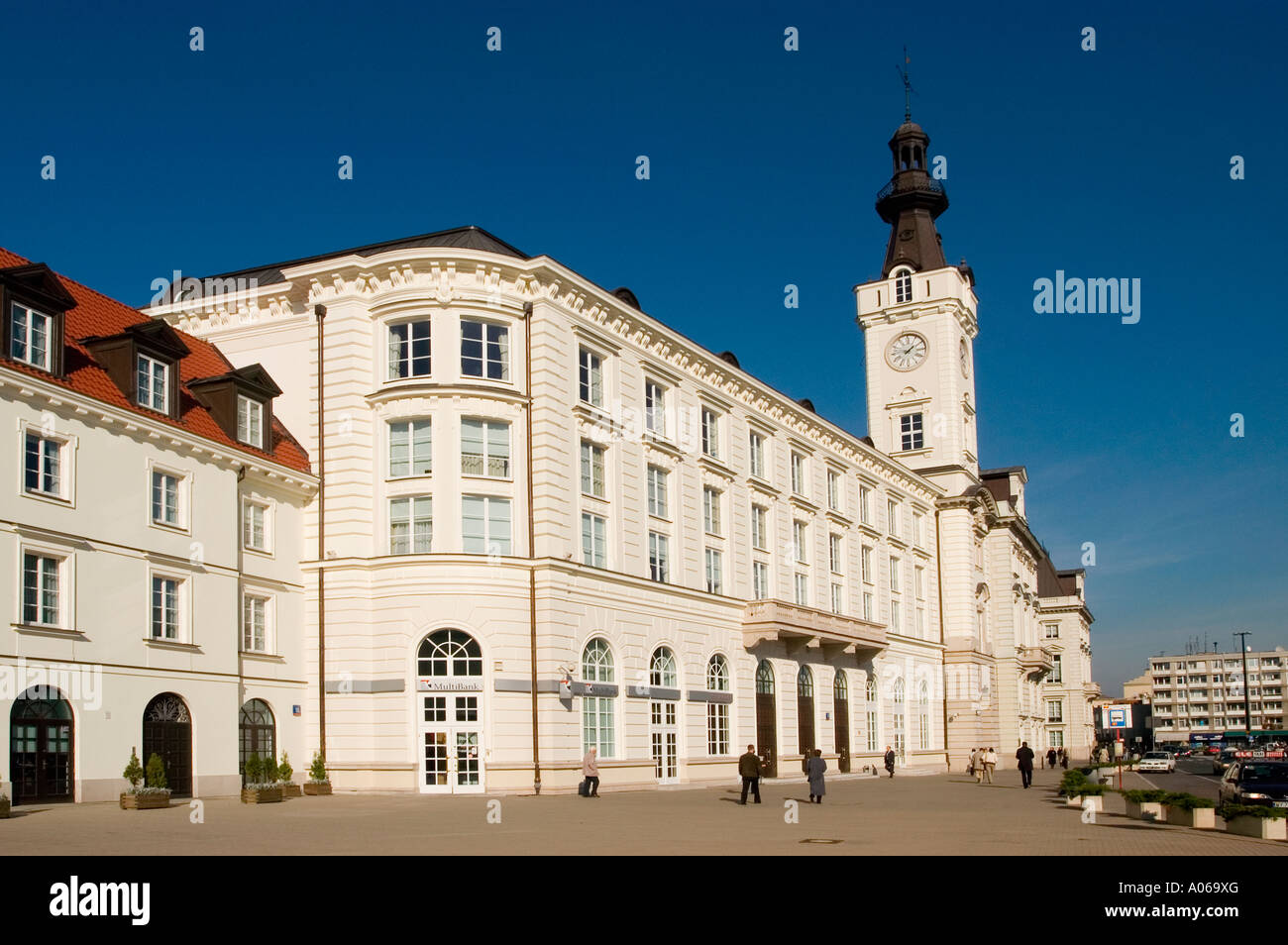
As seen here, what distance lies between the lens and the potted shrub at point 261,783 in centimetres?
3168

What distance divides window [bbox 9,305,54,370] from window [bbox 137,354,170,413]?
3.03 metres

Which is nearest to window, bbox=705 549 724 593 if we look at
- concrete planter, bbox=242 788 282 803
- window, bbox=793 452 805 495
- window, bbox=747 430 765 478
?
window, bbox=747 430 765 478

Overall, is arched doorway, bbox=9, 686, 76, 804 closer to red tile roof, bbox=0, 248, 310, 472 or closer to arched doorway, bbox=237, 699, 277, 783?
arched doorway, bbox=237, 699, 277, 783

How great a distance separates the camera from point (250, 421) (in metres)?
37.6

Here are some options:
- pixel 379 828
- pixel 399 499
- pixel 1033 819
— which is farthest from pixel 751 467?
pixel 379 828

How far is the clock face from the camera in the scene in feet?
257

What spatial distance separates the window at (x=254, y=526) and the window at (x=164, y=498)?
3142mm

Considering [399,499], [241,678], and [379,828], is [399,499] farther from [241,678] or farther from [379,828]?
[379,828]

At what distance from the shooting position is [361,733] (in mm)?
37156

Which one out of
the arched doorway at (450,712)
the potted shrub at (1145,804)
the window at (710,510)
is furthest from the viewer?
the window at (710,510)

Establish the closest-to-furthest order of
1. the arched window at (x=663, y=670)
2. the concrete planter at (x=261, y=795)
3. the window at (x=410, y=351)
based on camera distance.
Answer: the concrete planter at (x=261, y=795) < the window at (x=410, y=351) < the arched window at (x=663, y=670)

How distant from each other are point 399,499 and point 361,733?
6.60 m

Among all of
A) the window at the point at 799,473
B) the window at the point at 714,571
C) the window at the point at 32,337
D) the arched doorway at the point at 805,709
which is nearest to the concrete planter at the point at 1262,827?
the window at the point at 32,337

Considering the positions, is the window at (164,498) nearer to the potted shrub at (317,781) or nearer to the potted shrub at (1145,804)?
the potted shrub at (317,781)
